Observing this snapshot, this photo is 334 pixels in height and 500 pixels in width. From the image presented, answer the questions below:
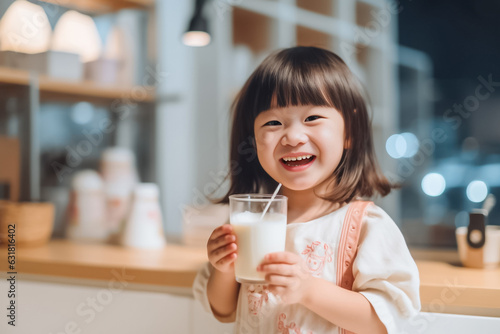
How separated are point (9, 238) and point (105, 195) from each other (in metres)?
0.31

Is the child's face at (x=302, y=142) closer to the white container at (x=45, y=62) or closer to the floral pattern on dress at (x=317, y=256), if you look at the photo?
the floral pattern on dress at (x=317, y=256)

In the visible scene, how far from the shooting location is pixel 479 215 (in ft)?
3.17

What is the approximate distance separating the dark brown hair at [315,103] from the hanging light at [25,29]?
968mm

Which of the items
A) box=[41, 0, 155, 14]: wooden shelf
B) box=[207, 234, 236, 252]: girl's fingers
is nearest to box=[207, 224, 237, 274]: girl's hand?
box=[207, 234, 236, 252]: girl's fingers

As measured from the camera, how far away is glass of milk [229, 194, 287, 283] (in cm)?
67

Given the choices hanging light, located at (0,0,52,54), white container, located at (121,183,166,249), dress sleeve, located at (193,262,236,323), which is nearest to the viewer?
dress sleeve, located at (193,262,236,323)

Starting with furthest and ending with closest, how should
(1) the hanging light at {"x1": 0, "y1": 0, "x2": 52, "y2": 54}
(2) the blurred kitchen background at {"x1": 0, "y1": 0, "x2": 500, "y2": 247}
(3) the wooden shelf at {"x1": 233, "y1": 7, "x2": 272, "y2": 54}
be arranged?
(3) the wooden shelf at {"x1": 233, "y1": 7, "x2": 272, "y2": 54} → (1) the hanging light at {"x1": 0, "y1": 0, "x2": 52, "y2": 54} → (2) the blurred kitchen background at {"x1": 0, "y1": 0, "x2": 500, "y2": 247}

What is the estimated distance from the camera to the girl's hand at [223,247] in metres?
0.70

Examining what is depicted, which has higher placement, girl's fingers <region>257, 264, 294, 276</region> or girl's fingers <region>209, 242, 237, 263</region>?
girl's fingers <region>209, 242, 237, 263</region>

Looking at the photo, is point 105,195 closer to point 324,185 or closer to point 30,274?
point 30,274

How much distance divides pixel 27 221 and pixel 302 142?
1.01 meters

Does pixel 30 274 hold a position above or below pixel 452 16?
below

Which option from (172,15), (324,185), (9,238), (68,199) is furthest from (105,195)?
(324,185)

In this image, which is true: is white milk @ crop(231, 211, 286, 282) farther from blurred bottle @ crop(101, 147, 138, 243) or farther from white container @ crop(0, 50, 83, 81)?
white container @ crop(0, 50, 83, 81)
